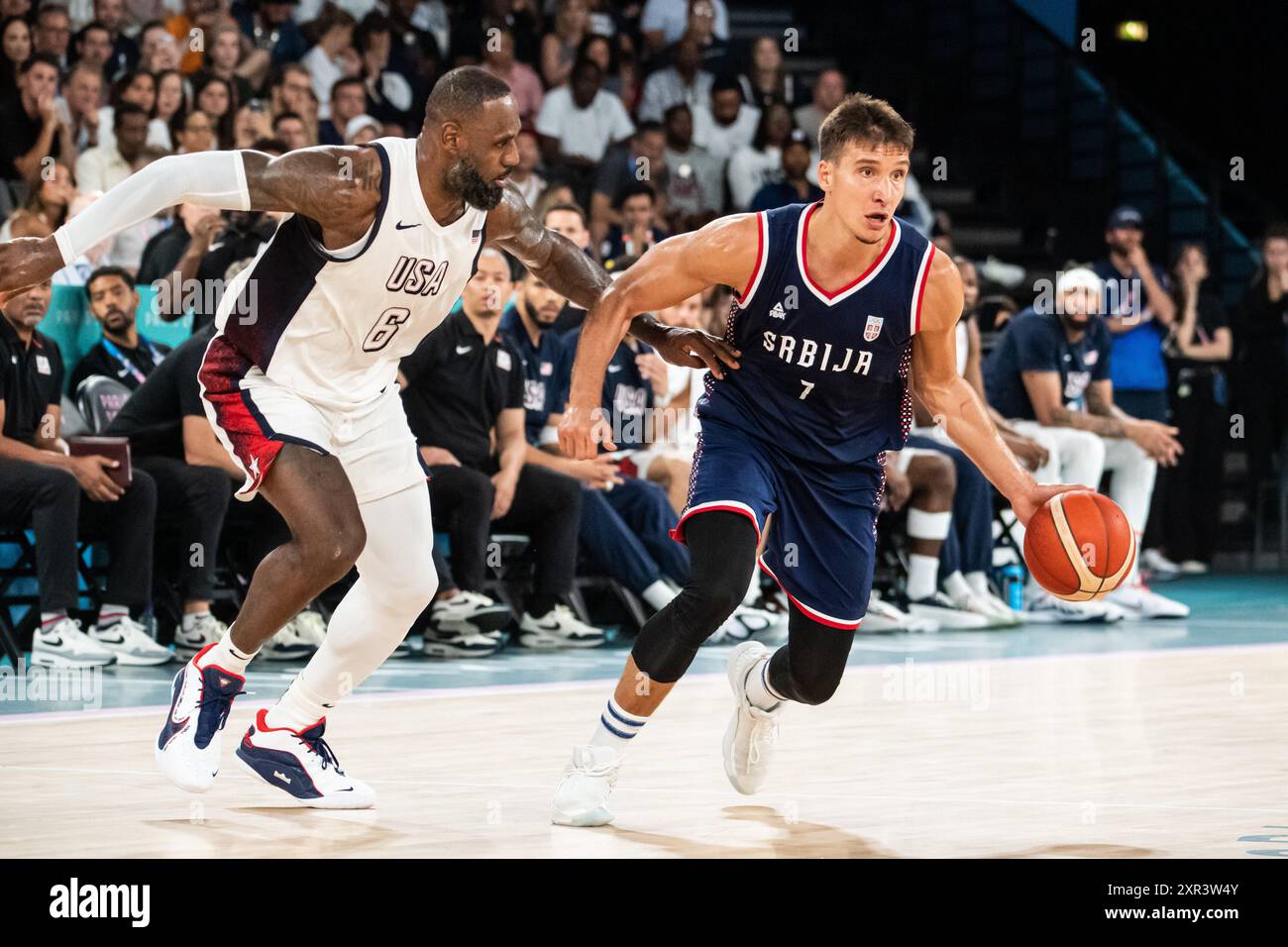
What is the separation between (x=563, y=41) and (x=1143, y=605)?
5.81 metres

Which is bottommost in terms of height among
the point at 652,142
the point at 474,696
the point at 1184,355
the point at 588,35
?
the point at 474,696

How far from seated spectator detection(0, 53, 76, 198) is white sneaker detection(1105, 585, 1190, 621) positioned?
21.0 ft

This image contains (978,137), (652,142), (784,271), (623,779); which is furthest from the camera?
(978,137)

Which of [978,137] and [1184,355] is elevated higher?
[978,137]

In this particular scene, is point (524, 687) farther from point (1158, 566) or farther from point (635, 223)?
point (1158, 566)

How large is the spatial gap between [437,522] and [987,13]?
32.1 ft

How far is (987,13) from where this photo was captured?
16.3 meters

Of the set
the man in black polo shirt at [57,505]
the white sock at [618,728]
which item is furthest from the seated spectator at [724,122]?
the white sock at [618,728]

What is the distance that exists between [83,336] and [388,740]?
341cm

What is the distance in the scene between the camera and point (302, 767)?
4633mm

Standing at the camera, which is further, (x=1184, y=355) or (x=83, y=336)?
(x=1184, y=355)

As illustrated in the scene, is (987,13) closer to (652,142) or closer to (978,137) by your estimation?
(978,137)
